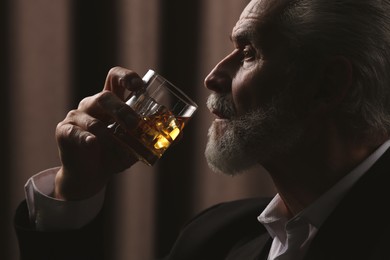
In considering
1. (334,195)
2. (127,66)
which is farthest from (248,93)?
(127,66)

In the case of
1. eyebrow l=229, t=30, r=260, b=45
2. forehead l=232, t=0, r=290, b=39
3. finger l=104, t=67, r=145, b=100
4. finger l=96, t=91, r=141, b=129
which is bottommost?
finger l=96, t=91, r=141, b=129

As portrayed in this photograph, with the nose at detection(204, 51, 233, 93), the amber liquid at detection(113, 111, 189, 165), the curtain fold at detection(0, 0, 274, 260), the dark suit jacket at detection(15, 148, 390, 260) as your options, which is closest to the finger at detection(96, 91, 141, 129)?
the amber liquid at detection(113, 111, 189, 165)

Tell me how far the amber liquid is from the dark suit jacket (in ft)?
0.96

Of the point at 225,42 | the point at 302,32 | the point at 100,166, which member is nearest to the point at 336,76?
the point at 302,32

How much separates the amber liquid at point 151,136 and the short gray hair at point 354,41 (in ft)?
0.90

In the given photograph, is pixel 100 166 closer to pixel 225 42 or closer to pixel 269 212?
pixel 269 212

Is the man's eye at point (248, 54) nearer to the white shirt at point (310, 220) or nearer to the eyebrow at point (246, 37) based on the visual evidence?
the eyebrow at point (246, 37)

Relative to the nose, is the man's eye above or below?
above

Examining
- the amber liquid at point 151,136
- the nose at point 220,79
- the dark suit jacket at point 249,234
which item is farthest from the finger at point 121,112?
the dark suit jacket at point 249,234

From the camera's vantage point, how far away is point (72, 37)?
2.01 meters

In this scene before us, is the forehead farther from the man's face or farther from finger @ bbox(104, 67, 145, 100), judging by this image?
finger @ bbox(104, 67, 145, 100)

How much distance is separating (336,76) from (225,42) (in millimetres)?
943

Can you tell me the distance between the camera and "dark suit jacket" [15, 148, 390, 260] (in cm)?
116

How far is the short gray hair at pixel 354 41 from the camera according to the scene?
1.25 meters
